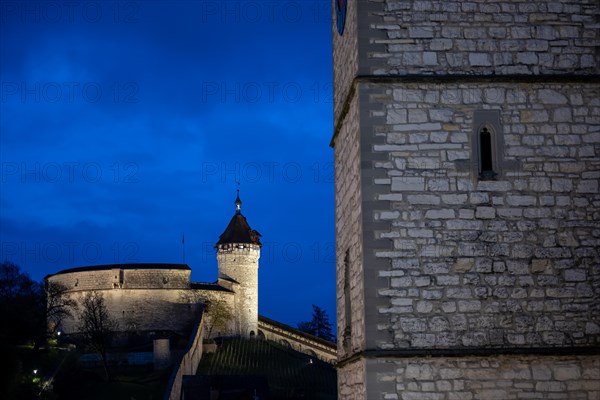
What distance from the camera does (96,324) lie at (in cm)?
6256

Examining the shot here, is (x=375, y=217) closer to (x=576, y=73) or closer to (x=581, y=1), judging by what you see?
(x=576, y=73)

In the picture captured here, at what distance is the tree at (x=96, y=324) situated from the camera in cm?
5997

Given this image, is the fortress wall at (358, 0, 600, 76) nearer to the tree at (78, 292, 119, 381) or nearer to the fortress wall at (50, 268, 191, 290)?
the tree at (78, 292, 119, 381)

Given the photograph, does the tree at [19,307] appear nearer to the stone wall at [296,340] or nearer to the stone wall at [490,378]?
the stone wall at [296,340]

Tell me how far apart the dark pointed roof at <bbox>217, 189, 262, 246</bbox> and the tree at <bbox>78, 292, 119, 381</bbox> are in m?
13.9

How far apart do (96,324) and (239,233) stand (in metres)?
18.9

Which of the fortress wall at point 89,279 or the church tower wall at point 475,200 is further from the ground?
the fortress wall at point 89,279

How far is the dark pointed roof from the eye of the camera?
77438mm

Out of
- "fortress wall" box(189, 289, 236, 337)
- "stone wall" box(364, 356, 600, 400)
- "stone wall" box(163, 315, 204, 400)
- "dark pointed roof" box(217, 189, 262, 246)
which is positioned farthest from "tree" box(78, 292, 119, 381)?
"stone wall" box(364, 356, 600, 400)

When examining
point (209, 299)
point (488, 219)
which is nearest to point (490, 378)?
point (488, 219)

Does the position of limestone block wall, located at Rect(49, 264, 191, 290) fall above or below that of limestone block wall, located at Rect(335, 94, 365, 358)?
above

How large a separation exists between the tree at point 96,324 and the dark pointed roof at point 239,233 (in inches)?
548

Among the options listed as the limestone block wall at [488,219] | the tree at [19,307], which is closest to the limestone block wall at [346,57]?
the limestone block wall at [488,219]

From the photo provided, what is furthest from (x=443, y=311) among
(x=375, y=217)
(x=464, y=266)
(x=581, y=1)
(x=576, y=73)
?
(x=581, y=1)
